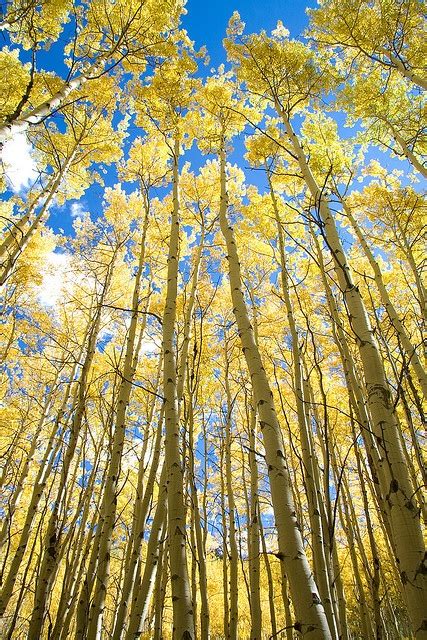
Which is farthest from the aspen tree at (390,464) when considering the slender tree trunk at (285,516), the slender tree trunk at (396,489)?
the slender tree trunk at (285,516)

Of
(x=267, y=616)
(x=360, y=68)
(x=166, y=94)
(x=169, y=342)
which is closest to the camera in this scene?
(x=169, y=342)

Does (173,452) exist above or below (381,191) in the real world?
below

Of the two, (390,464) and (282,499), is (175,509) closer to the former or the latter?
(282,499)

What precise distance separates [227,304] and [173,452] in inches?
303

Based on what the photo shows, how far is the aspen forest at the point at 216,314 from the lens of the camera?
2074 mm

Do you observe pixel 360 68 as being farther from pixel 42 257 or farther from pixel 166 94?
pixel 42 257

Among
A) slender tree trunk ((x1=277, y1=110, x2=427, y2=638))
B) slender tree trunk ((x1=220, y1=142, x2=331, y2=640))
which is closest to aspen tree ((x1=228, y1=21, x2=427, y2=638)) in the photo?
slender tree trunk ((x1=277, y1=110, x2=427, y2=638))

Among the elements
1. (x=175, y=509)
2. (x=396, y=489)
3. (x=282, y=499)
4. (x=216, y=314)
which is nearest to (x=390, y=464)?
(x=396, y=489)

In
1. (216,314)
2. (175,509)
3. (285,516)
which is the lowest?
(285,516)

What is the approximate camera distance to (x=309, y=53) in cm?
563

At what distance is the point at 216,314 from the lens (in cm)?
1014

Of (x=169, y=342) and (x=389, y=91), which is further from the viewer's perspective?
(x=389, y=91)

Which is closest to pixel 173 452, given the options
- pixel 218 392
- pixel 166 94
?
pixel 166 94

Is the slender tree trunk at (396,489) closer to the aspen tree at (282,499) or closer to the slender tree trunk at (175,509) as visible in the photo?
the aspen tree at (282,499)
